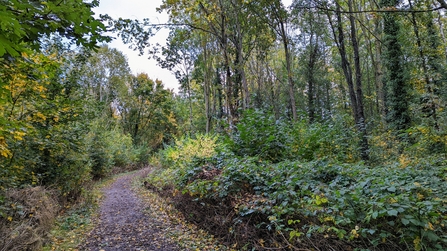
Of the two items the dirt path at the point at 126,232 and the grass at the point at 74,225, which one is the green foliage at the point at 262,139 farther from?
the grass at the point at 74,225

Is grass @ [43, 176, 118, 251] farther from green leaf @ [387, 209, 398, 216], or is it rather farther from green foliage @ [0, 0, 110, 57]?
green leaf @ [387, 209, 398, 216]

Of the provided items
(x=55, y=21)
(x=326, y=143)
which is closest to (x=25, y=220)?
(x=55, y=21)

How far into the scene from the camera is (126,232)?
538 centimetres

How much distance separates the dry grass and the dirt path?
0.84 metres

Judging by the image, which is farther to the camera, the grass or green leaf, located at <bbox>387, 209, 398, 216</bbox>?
the grass

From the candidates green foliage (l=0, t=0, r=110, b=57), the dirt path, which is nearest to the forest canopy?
green foliage (l=0, t=0, r=110, b=57)

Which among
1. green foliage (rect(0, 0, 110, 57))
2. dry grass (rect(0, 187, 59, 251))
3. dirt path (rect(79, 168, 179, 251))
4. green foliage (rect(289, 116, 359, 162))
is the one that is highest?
A: green foliage (rect(0, 0, 110, 57))

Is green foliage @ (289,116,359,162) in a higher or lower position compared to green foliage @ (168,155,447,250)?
higher

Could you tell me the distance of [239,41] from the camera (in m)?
12.1

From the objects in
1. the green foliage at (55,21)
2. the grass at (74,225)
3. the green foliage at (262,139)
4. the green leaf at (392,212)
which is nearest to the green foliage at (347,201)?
the green leaf at (392,212)

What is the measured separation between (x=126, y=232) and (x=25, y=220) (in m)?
1.94

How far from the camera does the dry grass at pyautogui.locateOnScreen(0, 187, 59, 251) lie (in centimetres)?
351

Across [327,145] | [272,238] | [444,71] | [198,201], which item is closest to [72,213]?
[198,201]

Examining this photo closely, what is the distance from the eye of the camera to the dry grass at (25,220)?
11.5ft
